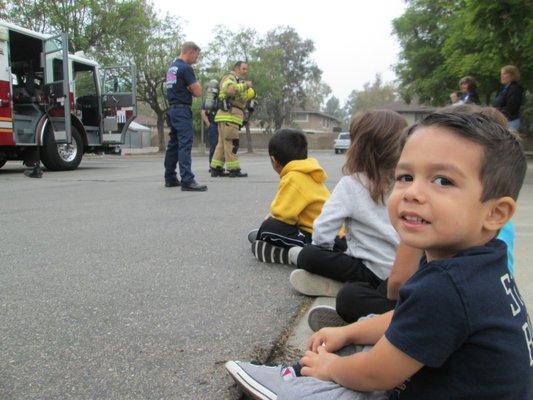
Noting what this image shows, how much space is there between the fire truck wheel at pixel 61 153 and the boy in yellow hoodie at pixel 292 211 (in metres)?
8.42

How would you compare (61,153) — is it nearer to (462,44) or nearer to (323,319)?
(323,319)

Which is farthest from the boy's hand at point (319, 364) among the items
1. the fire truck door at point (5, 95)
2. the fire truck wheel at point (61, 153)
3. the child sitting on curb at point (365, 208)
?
the fire truck wheel at point (61, 153)

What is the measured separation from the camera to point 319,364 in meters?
1.53

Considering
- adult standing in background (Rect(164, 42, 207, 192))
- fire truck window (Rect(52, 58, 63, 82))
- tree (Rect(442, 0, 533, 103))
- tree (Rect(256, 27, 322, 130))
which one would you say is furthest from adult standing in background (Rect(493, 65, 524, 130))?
tree (Rect(256, 27, 322, 130))

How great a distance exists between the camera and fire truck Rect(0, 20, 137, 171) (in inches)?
388

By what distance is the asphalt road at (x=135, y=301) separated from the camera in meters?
1.78

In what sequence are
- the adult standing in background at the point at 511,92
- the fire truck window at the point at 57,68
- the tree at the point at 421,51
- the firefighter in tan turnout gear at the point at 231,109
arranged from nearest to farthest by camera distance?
the adult standing in background at the point at 511,92, the firefighter in tan turnout gear at the point at 231,109, the fire truck window at the point at 57,68, the tree at the point at 421,51

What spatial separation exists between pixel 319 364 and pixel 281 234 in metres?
1.81

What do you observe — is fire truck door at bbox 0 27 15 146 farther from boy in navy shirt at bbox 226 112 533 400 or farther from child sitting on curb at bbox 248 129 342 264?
boy in navy shirt at bbox 226 112 533 400

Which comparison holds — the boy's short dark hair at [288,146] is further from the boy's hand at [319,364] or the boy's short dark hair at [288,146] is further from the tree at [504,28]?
the tree at [504,28]

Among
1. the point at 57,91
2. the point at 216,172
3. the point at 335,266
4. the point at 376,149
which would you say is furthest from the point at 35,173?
the point at 376,149

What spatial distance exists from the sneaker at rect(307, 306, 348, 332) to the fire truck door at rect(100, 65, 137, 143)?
458 inches

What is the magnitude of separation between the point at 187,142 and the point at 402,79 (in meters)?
27.2

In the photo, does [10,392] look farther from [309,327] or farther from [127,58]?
[127,58]
